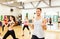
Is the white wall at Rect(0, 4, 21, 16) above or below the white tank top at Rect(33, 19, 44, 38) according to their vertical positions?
above

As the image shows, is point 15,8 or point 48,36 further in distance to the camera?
point 15,8

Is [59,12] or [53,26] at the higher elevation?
[59,12]

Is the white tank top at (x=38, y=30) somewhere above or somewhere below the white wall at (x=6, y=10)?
below

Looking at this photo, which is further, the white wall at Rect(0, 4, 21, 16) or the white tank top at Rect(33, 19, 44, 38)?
the white wall at Rect(0, 4, 21, 16)

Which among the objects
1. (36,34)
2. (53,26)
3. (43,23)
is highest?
(43,23)

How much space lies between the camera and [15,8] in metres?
16.3

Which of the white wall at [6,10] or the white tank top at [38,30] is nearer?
the white tank top at [38,30]

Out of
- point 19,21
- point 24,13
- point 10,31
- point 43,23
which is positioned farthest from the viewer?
point 19,21

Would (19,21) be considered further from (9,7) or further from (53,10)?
(53,10)

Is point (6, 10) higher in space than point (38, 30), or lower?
higher

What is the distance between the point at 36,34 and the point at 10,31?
145 centimetres

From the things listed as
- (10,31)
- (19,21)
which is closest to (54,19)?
(19,21)

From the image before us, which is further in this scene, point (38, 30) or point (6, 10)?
point (6, 10)

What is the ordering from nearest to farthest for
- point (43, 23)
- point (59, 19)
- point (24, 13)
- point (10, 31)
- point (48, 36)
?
point (43, 23), point (10, 31), point (48, 36), point (24, 13), point (59, 19)
